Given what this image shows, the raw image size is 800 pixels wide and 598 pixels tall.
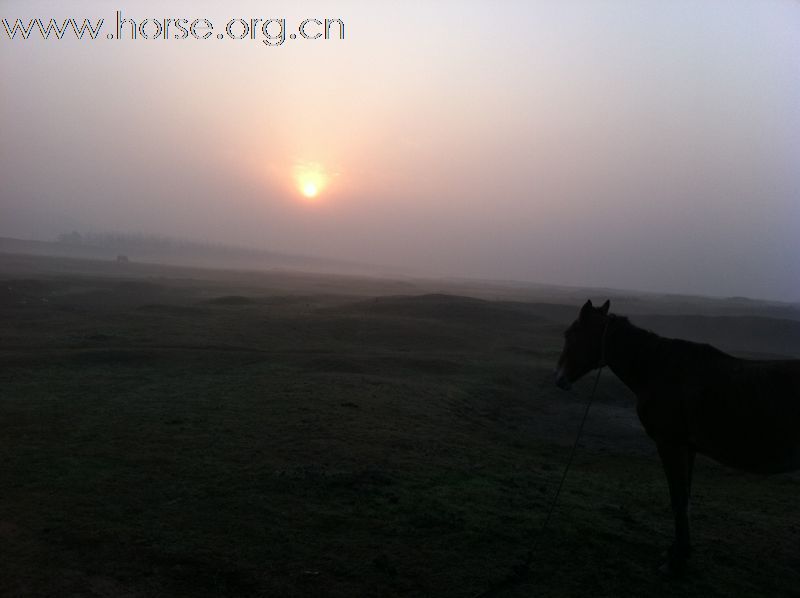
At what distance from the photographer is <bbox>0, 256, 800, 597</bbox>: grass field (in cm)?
596

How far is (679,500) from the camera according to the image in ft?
21.1

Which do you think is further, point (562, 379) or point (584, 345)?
point (562, 379)

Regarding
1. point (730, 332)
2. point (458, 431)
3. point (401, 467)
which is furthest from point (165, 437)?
point (730, 332)

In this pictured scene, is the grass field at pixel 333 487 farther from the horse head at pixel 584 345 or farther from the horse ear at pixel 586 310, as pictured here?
the horse ear at pixel 586 310

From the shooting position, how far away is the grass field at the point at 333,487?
5.96 metres

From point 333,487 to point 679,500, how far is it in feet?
15.5

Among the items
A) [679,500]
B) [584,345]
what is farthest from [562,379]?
[679,500]

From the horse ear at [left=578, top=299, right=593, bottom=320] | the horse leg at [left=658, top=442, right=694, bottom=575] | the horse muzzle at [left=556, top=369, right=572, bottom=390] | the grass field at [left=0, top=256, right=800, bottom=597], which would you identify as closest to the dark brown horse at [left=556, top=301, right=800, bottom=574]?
the horse leg at [left=658, top=442, right=694, bottom=575]

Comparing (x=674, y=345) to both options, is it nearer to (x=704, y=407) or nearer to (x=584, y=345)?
(x=704, y=407)

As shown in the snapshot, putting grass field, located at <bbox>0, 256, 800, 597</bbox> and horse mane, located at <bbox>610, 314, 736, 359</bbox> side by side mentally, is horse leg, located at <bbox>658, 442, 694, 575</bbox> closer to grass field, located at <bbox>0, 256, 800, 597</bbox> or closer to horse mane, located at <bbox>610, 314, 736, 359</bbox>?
grass field, located at <bbox>0, 256, 800, 597</bbox>

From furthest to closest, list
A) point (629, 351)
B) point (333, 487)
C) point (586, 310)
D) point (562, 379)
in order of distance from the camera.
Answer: point (333, 487) → point (562, 379) → point (586, 310) → point (629, 351)

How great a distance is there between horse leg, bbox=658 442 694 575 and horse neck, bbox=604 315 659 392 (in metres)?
0.89

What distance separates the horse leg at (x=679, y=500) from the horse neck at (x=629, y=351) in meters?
0.89

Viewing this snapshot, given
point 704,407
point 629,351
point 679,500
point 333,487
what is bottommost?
point 333,487
